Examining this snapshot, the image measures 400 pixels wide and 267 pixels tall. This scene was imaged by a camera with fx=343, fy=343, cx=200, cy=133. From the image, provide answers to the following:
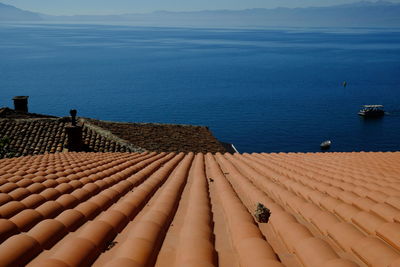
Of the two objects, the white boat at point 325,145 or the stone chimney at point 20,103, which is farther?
the white boat at point 325,145

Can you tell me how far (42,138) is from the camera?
52.7 feet

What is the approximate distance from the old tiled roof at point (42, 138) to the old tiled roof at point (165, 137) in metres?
1.31

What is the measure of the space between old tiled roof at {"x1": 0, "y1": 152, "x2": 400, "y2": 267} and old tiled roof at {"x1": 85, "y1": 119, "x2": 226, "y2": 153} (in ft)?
38.6

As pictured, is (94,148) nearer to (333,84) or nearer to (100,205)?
(100,205)

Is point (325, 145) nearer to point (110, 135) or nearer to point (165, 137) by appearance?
point (165, 137)

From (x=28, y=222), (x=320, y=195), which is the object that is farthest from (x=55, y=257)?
(x=320, y=195)

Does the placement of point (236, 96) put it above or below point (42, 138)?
below

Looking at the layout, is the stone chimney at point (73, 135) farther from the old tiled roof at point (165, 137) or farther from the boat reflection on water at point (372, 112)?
the boat reflection on water at point (372, 112)

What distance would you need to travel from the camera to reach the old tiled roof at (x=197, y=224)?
7.54 ft

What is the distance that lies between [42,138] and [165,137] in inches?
255

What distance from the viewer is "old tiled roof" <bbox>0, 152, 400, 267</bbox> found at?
230cm

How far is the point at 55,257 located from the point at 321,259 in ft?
5.54

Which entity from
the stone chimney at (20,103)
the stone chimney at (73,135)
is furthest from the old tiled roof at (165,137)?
the stone chimney at (20,103)

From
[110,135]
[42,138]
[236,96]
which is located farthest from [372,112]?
[42,138]
